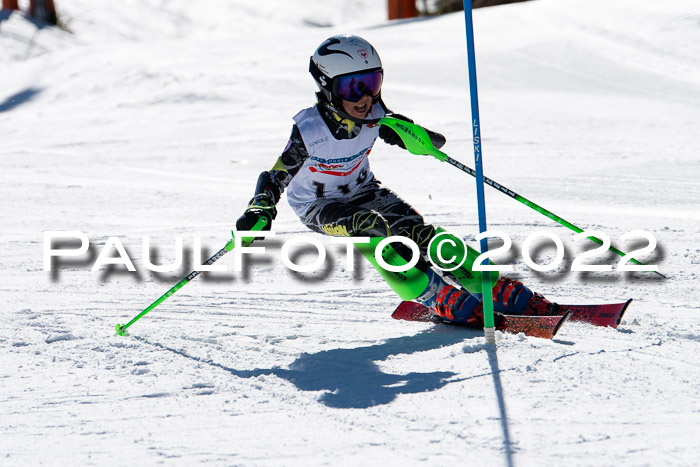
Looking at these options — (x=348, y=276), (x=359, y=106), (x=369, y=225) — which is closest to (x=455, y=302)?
(x=369, y=225)

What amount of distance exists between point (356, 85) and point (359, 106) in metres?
0.11

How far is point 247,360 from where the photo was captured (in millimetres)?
3781

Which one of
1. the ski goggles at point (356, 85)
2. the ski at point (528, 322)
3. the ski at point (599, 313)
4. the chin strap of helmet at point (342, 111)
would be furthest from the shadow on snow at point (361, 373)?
the ski goggles at point (356, 85)

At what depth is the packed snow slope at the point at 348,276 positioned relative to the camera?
293 cm

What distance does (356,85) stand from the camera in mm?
4152

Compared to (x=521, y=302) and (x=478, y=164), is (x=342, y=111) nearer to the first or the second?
(x=478, y=164)

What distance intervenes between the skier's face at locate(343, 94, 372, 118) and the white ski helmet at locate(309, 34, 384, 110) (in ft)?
0.07

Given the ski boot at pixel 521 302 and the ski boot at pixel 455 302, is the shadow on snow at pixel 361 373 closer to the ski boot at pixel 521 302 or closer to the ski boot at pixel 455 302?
the ski boot at pixel 455 302

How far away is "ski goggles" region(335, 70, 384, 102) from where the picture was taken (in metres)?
4.13

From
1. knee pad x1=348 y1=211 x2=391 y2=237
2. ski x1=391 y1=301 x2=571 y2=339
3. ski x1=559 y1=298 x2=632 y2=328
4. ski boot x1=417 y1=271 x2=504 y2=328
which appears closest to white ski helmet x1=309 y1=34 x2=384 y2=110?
knee pad x1=348 y1=211 x2=391 y2=237

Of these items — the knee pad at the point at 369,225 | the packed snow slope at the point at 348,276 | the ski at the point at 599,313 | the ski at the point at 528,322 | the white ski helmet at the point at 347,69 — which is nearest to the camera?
the packed snow slope at the point at 348,276

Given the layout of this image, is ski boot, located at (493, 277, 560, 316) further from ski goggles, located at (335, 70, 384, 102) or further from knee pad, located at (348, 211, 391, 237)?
ski goggles, located at (335, 70, 384, 102)

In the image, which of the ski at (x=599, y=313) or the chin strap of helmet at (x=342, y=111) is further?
the chin strap of helmet at (x=342, y=111)

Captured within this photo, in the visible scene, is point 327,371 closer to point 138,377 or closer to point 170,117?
point 138,377
